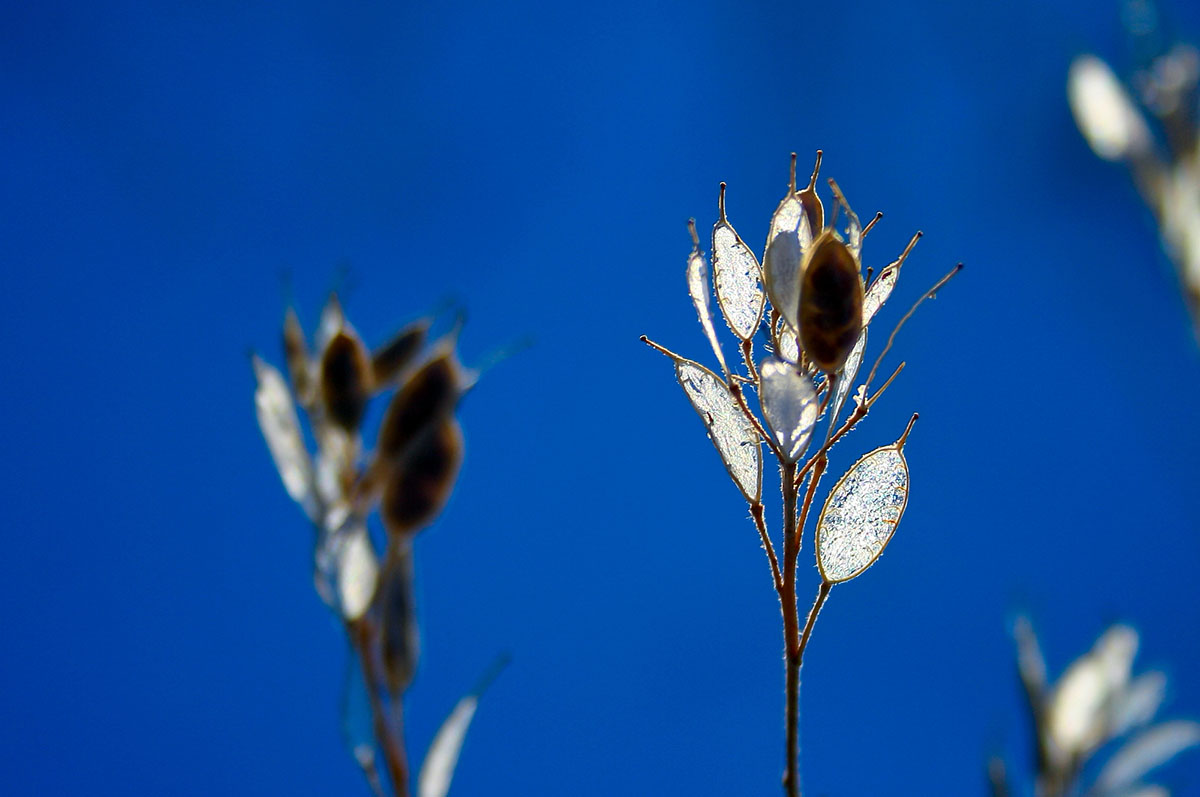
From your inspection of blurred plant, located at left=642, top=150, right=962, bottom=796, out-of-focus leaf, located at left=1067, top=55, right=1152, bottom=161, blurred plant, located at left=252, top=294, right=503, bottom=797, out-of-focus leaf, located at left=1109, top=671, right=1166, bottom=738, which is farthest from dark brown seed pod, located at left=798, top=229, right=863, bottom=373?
out-of-focus leaf, located at left=1067, top=55, right=1152, bottom=161

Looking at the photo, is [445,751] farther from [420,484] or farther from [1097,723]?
Answer: [1097,723]

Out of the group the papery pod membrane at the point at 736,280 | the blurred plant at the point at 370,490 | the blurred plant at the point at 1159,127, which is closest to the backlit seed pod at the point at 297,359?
the blurred plant at the point at 370,490

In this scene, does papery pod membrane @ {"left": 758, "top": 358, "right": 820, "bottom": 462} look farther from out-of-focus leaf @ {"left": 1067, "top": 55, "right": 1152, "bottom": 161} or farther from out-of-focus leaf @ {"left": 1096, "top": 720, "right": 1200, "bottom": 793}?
out-of-focus leaf @ {"left": 1067, "top": 55, "right": 1152, "bottom": 161}

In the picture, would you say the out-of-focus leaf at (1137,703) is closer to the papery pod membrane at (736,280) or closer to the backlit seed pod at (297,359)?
the papery pod membrane at (736,280)

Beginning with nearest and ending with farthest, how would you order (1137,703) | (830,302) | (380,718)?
(830,302), (380,718), (1137,703)

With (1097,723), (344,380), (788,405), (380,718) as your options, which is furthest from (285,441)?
(1097,723)
